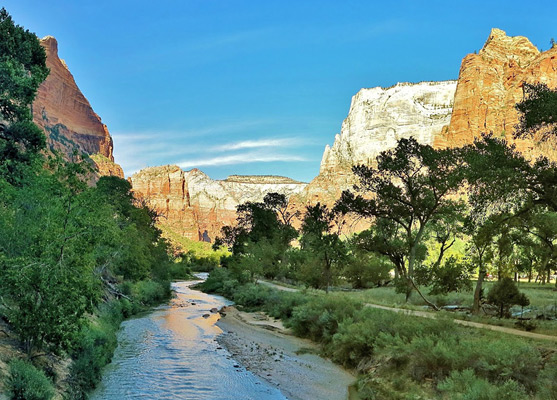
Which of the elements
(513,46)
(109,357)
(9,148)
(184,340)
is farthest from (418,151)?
(513,46)

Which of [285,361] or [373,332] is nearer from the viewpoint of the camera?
[373,332]

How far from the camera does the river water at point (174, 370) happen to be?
13781mm

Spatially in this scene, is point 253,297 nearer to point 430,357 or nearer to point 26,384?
point 430,357

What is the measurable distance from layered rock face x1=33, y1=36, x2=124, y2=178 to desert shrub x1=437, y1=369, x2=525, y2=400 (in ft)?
493

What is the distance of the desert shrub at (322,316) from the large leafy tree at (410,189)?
5.56 m

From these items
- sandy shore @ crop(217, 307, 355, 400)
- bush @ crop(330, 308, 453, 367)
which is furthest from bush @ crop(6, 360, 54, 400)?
bush @ crop(330, 308, 453, 367)

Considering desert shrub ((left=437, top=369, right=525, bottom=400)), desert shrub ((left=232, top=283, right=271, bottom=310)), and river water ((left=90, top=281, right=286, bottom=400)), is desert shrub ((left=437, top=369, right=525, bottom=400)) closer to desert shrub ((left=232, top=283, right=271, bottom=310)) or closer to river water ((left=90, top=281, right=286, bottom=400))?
river water ((left=90, top=281, right=286, bottom=400))

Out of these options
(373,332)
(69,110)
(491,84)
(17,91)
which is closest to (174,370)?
(373,332)

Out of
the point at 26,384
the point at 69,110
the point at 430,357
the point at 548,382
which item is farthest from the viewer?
the point at 69,110

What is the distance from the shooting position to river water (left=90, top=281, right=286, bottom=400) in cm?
1378

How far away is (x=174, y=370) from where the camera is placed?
55.5ft

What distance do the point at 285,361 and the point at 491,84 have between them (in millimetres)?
165746

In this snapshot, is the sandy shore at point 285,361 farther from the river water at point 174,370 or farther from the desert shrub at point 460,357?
the desert shrub at point 460,357

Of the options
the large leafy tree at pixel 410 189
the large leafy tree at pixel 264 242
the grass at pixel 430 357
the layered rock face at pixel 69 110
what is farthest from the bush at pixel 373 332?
the layered rock face at pixel 69 110
